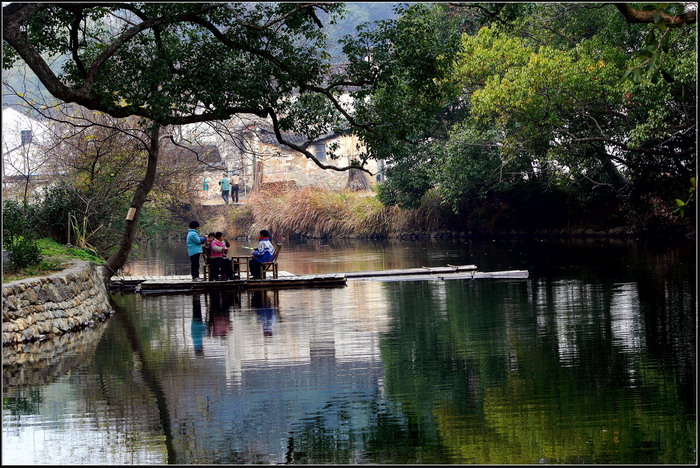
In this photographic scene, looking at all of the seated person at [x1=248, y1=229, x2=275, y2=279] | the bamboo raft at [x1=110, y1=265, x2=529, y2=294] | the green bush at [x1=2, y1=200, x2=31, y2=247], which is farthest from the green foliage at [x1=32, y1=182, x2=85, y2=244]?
the seated person at [x1=248, y1=229, x2=275, y2=279]

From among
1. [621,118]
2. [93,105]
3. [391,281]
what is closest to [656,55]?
[93,105]

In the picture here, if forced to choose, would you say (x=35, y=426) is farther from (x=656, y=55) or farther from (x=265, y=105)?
(x=265, y=105)

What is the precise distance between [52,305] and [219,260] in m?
7.82

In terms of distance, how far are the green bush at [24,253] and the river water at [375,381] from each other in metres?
1.72

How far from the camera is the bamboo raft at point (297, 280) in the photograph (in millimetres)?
26062

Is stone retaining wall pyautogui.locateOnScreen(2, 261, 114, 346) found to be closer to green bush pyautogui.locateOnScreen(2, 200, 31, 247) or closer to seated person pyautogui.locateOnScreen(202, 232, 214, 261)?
green bush pyautogui.locateOnScreen(2, 200, 31, 247)

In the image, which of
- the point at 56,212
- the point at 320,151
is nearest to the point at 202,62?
the point at 56,212

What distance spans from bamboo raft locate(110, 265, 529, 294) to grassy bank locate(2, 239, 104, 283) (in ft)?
4.62

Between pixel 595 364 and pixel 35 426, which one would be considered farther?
pixel 595 364

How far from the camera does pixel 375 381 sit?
44.5 ft

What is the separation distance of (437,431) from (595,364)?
4.08 metres

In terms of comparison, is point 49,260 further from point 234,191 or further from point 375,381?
point 234,191

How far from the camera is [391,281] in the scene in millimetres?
27844

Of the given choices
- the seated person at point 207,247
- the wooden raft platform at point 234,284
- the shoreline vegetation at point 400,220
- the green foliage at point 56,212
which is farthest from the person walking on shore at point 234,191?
the wooden raft platform at point 234,284
